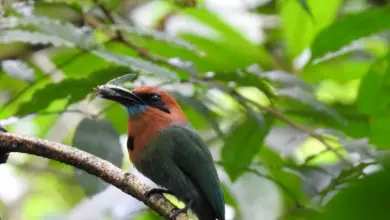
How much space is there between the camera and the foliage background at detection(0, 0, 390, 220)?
75.7 inches

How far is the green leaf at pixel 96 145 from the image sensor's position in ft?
5.78

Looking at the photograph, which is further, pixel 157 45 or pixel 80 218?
pixel 157 45

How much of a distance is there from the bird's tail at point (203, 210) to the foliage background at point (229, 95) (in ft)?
0.49

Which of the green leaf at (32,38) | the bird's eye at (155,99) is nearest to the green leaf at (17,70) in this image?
the green leaf at (32,38)

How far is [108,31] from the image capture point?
122 inches

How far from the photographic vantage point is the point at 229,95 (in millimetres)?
2322

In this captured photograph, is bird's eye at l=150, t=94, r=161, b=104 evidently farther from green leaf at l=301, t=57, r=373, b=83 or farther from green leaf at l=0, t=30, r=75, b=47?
green leaf at l=301, t=57, r=373, b=83

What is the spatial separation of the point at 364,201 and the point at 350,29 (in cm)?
219

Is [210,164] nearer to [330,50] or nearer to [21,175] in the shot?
[330,50]

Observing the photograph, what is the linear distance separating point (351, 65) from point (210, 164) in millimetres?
1965

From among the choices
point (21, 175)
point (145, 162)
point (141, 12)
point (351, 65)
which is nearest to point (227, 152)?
point (145, 162)

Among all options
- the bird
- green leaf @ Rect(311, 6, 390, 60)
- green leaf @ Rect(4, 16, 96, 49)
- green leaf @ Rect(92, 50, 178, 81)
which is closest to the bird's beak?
the bird

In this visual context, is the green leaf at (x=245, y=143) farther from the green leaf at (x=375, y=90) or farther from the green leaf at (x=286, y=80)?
the green leaf at (x=375, y=90)

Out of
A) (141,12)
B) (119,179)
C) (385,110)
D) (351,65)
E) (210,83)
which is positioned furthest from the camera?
(141,12)
